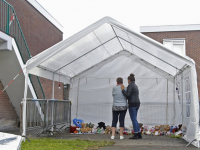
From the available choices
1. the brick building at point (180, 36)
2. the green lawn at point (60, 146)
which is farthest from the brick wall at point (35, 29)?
the green lawn at point (60, 146)

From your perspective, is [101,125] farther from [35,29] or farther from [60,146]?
[35,29]

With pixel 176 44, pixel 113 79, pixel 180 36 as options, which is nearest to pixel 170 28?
pixel 180 36

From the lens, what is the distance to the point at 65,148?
609cm

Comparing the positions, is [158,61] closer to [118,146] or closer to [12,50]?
[118,146]

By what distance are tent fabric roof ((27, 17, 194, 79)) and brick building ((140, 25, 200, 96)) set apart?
611cm

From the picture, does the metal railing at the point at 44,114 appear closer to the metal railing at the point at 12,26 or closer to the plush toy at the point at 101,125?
the plush toy at the point at 101,125

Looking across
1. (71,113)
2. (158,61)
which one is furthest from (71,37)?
(71,113)

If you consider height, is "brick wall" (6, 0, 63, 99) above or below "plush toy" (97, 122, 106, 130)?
above

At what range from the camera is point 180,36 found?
16.6 meters

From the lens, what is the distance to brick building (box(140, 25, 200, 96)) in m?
16.5

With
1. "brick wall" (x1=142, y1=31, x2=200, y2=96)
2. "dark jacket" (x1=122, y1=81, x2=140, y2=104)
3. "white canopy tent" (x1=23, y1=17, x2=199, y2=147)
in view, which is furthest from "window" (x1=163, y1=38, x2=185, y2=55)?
"dark jacket" (x1=122, y1=81, x2=140, y2=104)

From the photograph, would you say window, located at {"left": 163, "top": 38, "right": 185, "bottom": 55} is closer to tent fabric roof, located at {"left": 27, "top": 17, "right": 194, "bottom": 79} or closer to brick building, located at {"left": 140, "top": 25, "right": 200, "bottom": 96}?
brick building, located at {"left": 140, "top": 25, "right": 200, "bottom": 96}

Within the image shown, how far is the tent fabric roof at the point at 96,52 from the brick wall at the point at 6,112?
2.36 meters

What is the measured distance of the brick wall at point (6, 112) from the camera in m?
10.4
